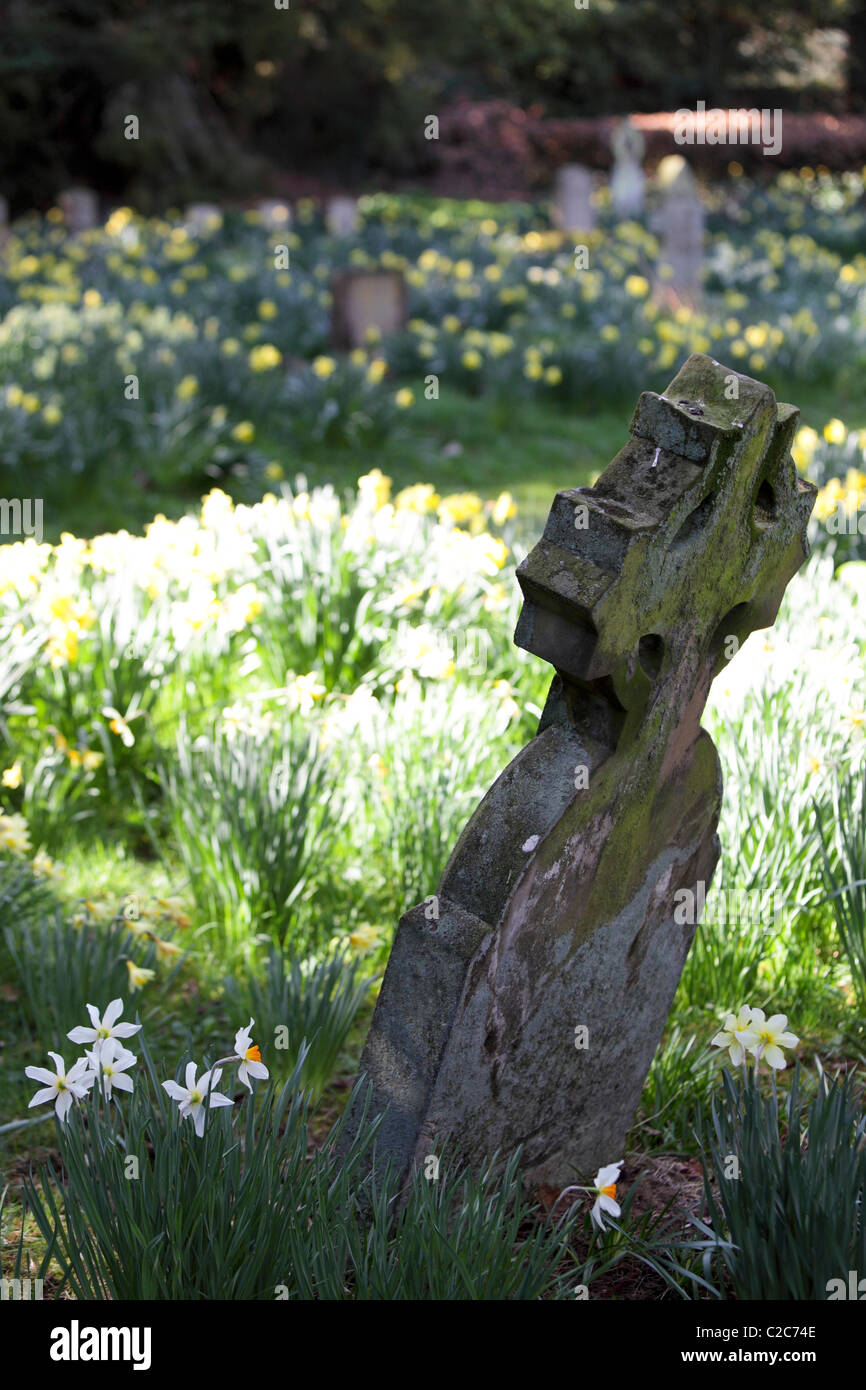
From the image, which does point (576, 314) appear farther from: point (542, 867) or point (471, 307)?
point (542, 867)

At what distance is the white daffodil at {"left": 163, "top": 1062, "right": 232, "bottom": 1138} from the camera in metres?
1.66

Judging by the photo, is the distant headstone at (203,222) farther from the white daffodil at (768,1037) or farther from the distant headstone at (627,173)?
the white daffodil at (768,1037)

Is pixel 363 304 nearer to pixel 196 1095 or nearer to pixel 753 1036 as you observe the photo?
pixel 753 1036

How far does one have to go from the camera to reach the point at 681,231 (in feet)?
37.4

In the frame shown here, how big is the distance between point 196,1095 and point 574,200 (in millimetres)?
14481

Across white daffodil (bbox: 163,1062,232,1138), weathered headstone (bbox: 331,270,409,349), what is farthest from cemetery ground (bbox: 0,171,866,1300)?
weathered headstone (bbox: 331,270,409,349)

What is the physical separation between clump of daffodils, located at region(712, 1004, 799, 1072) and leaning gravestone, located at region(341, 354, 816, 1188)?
241mm

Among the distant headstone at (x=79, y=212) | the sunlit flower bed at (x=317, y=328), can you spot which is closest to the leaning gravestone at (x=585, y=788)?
the sunlit flower bed at (x=317, y=328)

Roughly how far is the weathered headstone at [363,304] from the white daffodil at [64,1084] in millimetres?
7852

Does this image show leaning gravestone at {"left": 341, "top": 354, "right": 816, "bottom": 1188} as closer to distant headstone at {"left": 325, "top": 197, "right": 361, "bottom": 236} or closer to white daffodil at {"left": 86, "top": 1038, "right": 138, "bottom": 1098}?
white daffodil at {"left": 86, "top": 1038, "right": 138, "bottom": 1098}

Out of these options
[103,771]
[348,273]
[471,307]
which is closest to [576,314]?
[471,307]

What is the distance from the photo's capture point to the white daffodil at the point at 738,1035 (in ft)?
A: 6.07

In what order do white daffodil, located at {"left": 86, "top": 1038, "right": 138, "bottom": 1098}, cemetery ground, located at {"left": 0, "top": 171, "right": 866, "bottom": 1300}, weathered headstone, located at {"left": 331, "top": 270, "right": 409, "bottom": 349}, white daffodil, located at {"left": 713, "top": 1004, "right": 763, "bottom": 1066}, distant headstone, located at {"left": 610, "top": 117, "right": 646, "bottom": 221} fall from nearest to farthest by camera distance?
cemetery ground, located at {"left": 0, "top": 171, "right": 866, "bottom": 1300}
white daffodil, located at {"left": 86, "top": 1038, "right": 138, "bottom": 1098}
white daffodil, located at {"left": 713, "top": 1004, "right": 763, "bottom": 1066}
weathered headstone, located at {"left": 331, "top": 270, "right": 409, "bottom": 349}
distant headstone, located at {"left": 610, "top": 117, "right": 646, "bottom": 221}

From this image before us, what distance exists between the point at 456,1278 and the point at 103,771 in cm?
225
